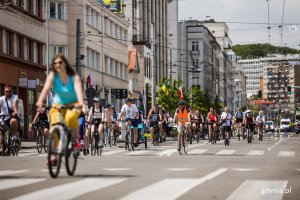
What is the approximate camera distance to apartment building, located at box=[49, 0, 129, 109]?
60.6 meters

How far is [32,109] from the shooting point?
54.1 m

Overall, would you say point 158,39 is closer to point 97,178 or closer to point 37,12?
point 37,12

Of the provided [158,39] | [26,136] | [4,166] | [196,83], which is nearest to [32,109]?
[26,136]

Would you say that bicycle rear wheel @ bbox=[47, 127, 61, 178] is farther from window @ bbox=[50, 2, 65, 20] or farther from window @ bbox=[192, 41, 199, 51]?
window @ bbox=[192, 41, 199, 51]

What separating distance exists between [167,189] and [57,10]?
50.7m

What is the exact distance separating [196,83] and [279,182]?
5191 inches

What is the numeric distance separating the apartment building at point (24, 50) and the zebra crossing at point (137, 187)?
33.6 meters

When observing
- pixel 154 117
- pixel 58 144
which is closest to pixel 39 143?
pixel 154 117

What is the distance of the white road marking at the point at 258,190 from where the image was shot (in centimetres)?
1023

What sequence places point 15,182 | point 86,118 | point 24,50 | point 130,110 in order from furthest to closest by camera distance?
point 24,50, point 130,110, point 86,118, point 15,182

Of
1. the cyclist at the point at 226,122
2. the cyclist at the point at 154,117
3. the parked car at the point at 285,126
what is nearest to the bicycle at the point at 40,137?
the cyclist at the point at 154,117

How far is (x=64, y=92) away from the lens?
486 inches

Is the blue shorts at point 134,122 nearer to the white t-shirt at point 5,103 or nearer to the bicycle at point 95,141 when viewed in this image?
the bicycle at point 95,141

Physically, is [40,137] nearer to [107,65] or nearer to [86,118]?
[86,118]
